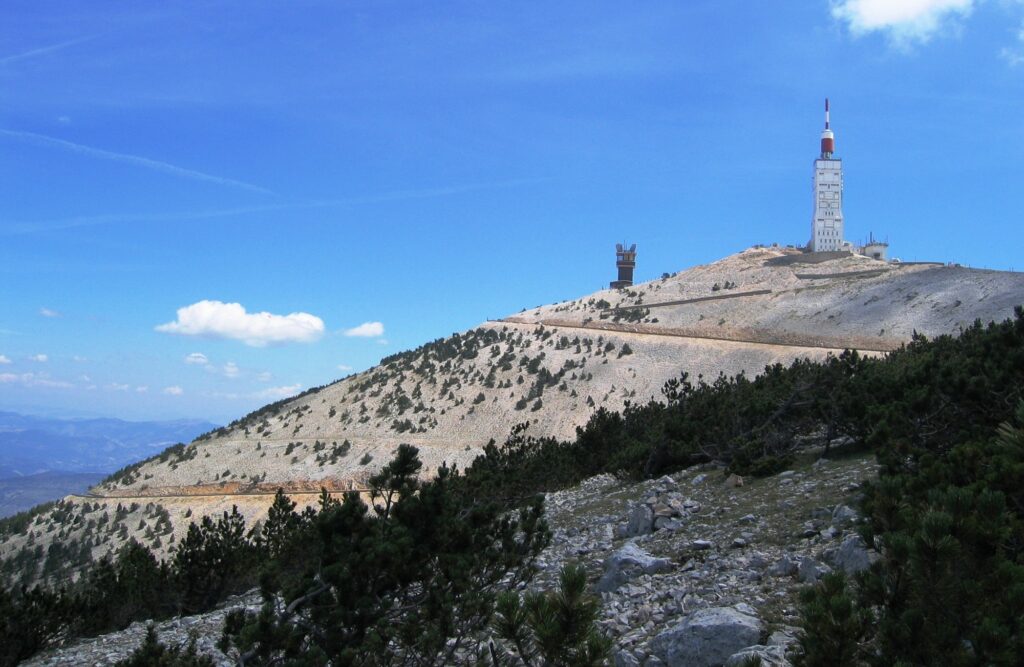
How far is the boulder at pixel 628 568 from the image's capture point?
328 inches

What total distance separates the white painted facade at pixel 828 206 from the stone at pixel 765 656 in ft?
233

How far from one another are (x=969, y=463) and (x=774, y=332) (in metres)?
42.5

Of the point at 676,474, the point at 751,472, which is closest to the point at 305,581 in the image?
the point at 751,472

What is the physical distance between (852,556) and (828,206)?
231 ft

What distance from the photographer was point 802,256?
224 ft

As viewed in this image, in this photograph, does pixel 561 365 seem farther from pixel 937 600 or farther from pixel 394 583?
pixel 937 600

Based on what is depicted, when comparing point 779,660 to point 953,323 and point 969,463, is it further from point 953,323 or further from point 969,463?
point 953,323

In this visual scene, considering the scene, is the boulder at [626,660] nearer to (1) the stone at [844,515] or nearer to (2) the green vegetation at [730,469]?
(2) the green vegetation at [730,469]

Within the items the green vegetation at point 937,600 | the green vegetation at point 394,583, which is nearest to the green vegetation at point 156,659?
the green vegetation at point 394,583

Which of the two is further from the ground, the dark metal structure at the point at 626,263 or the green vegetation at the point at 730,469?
the dark metal structure at the point at 626,263

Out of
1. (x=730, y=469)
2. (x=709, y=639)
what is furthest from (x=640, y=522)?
(x=709, y=639)

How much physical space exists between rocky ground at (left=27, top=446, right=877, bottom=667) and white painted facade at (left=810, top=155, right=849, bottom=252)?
2457 inches

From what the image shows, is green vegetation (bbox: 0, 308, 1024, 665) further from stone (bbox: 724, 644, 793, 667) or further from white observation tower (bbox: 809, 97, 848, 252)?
white observation tower (bbox: 809, 97, 848, 252)

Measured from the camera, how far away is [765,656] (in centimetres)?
533
